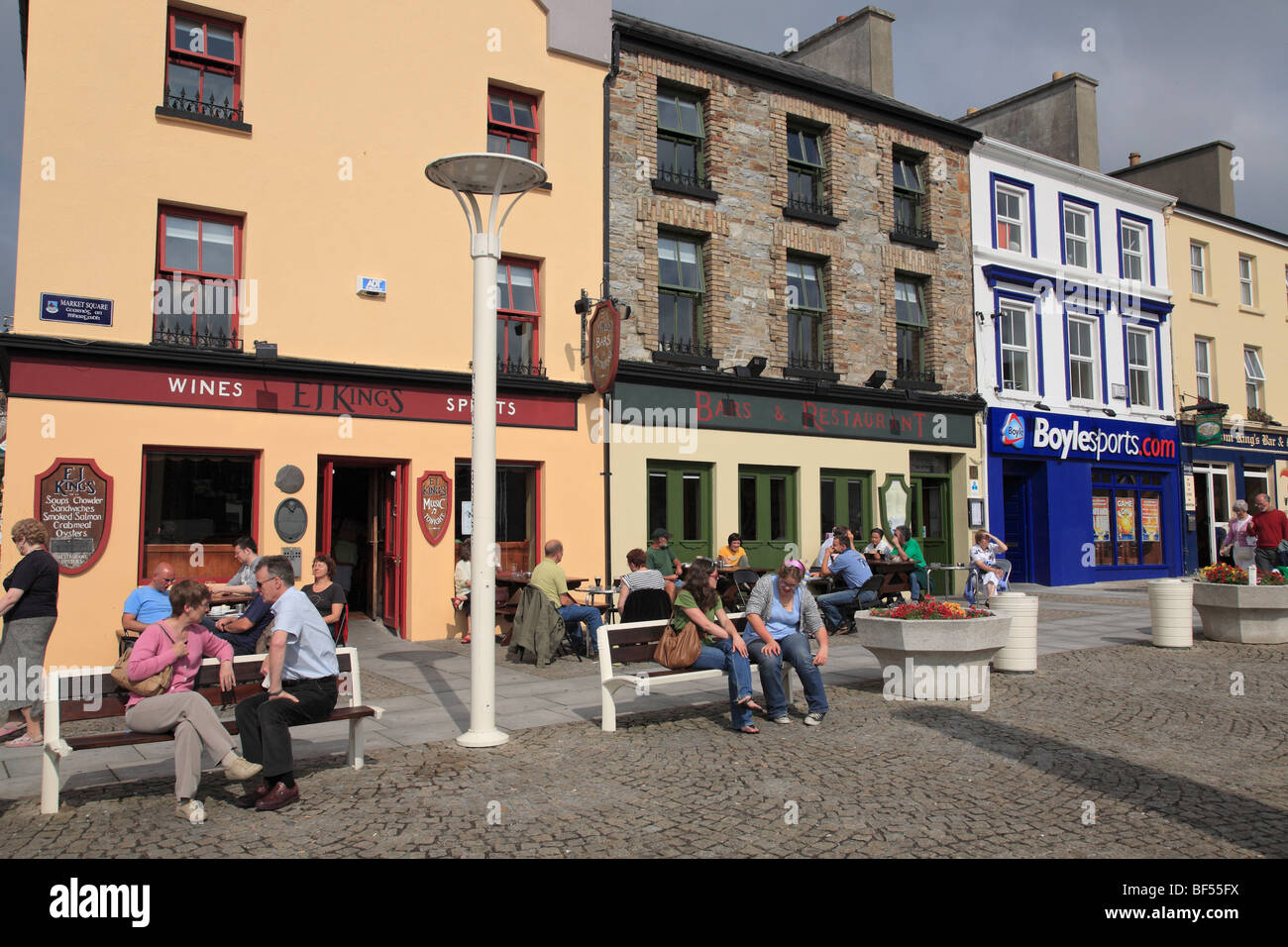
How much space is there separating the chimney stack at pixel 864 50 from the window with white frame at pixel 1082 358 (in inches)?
290

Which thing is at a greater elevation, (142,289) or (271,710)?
(142,289)

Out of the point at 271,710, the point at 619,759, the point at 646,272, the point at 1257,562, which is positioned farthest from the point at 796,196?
the point at 271,710

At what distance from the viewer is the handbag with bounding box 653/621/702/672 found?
7637 millimetres

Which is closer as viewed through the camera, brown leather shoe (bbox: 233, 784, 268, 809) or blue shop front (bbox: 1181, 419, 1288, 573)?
brown leather shoe (bbox: 233, 784, 268, 809)

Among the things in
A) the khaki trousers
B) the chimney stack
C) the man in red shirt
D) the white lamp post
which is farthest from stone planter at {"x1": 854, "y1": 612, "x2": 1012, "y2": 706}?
the chimney stack

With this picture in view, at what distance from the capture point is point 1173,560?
2427 centimetres

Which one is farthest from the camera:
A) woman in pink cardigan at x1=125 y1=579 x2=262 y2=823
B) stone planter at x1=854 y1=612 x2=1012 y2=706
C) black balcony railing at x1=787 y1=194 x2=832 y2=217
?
black balcony railing at x1=787 y1=194 x2=832 y2=217

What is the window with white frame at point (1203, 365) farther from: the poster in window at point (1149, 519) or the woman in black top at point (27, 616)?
the woman in black top at point (27, 616)

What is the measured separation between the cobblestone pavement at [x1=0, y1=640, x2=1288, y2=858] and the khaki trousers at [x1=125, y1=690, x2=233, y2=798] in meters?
0.36

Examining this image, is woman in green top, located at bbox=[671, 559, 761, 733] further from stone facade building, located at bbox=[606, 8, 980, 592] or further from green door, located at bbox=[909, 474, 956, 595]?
green door, located at bbox=[909, 474, 956, 595]

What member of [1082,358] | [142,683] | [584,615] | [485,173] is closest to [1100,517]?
[1082,358]

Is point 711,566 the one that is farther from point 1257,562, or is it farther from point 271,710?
point 1257,562

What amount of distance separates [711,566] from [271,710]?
11.9ft

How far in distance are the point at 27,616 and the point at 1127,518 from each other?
23.5 metres
